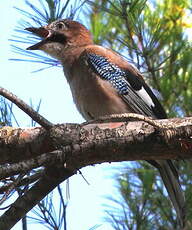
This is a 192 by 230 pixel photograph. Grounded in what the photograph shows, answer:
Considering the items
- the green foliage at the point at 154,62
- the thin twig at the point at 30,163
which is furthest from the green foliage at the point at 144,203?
the thin twig at the point at 30,163

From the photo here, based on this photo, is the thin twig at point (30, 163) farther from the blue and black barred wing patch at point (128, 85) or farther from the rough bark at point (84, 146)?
the blue and black barred wing patch at point (128, 85)

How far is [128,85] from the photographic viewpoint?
3918 mm

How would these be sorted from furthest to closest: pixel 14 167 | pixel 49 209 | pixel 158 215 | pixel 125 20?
pixel 125 20 → pixel 158 215 → pixel 49 209 → pixel 14 167

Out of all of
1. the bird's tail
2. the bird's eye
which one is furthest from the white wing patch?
the bird's eye

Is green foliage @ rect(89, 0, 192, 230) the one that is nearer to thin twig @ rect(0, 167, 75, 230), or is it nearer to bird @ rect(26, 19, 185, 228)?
bird @ rect(26, 19, 185, 228)

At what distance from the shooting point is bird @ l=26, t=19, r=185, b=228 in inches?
146

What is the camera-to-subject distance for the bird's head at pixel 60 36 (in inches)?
Answer: 167

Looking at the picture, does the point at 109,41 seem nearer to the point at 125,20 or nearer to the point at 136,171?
the point at 125,20

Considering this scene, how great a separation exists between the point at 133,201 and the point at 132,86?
932mm

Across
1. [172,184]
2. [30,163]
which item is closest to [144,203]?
[172,184]

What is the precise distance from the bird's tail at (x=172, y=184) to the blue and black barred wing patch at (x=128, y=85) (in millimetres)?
402

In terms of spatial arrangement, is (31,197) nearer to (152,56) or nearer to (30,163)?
(30,163)

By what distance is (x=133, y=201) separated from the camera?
3.37m

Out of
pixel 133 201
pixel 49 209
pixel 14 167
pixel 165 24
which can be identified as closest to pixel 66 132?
pixel 14 167
